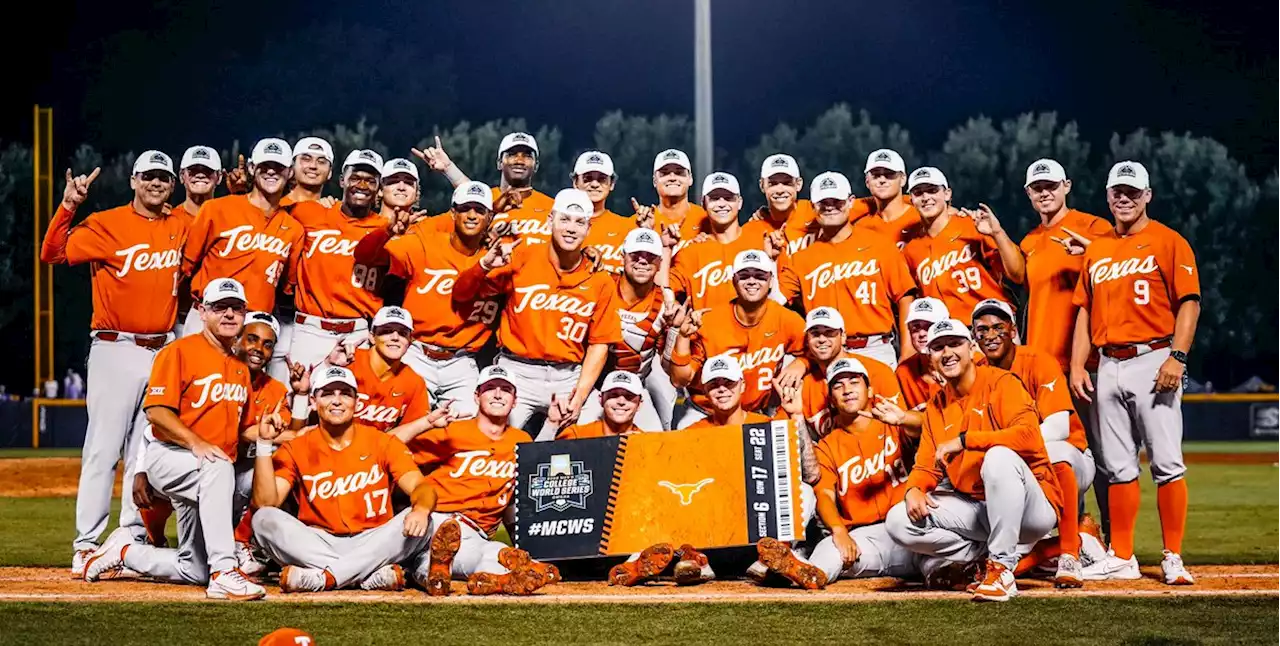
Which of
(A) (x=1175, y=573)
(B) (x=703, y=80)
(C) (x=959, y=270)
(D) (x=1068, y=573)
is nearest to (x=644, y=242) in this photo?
(C) (x=959, y=270)

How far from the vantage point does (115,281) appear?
692 cm

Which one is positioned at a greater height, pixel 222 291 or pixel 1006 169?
pixel 1006 169

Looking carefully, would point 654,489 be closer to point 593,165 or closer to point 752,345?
point 752,345

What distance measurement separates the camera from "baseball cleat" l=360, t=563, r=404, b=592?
6.14m

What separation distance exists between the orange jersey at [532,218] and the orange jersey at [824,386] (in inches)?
62.1

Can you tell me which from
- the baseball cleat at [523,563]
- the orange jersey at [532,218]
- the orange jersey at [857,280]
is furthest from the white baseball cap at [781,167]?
the baseball cleat at [523,563]

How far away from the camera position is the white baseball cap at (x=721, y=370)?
6.45 meters

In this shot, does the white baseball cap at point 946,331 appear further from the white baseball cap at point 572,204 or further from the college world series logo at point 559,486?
the white baseball cap at point 572,204

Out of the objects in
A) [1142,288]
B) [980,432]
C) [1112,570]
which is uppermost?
[1142,288]

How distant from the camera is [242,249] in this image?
697cm

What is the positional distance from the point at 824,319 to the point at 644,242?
37.6 inches

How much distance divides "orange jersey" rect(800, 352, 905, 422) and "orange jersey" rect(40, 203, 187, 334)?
3.23m

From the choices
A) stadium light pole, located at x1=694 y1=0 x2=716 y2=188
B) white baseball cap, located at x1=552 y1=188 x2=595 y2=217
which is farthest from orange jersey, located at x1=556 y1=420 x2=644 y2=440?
stadium light pole, located at x1=694 y1=0 x2=716 y2=188

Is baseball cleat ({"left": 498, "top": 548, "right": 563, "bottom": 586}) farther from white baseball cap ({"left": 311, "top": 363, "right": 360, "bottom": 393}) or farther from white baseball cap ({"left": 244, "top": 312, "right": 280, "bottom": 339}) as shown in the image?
white baseball cap ({"left": 244, "top": 312, "right": 280, "bottom": 339})
